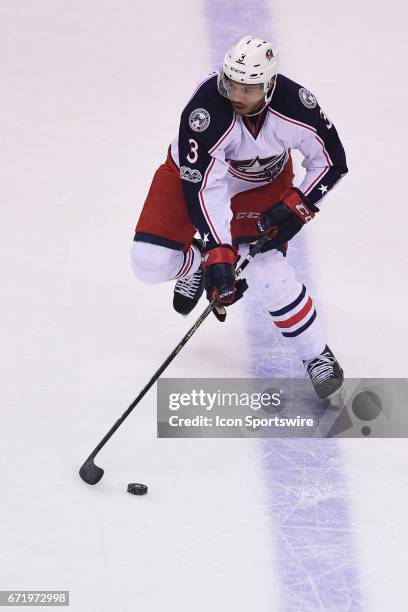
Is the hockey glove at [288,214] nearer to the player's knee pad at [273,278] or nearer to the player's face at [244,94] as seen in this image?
the player's knee pad at [273,278]

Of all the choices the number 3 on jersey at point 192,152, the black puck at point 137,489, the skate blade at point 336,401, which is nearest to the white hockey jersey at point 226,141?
the number 3 on jersey at point 192,152

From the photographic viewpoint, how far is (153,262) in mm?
4266

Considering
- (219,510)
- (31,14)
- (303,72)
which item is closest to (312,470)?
(219,510)

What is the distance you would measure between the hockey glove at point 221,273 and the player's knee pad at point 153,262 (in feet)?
1.12

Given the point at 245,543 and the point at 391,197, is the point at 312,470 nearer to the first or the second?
the point at 245,543

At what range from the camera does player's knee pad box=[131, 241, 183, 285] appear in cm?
425

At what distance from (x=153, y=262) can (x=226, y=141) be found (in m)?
0.54

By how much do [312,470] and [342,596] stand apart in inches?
20.6

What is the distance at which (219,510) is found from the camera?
150 inches

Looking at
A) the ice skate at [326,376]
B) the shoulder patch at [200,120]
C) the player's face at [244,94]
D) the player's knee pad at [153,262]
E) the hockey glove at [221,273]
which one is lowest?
the ice skate at [326,376]

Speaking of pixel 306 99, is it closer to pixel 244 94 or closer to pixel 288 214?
pixel 244 94

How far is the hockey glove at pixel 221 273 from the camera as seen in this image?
153 inches

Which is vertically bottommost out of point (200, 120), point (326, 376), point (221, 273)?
point (326, 376)

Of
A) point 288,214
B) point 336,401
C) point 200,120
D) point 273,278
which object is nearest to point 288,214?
point 288,214
